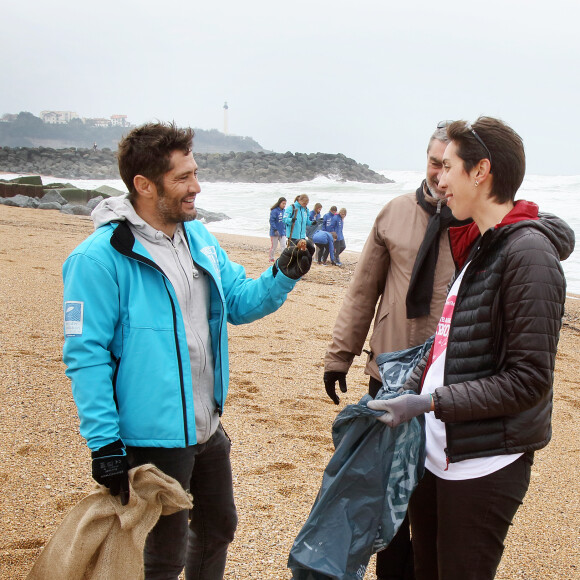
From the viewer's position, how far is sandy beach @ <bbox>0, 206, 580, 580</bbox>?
3.07 meters

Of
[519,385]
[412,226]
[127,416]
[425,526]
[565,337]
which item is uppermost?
[412,226]

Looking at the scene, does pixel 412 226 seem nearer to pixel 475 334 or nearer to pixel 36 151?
pixel 475 334

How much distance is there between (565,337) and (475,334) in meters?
7.62

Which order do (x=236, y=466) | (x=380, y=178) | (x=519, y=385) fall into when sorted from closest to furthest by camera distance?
(x=519, y=385) → (x=236, y=466) → (x=380, y=178)

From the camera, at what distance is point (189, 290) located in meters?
2.21

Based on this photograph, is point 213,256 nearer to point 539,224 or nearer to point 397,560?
point 539,224

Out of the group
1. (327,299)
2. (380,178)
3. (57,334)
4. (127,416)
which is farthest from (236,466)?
(380,178)

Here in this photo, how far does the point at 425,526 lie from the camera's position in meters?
2.10

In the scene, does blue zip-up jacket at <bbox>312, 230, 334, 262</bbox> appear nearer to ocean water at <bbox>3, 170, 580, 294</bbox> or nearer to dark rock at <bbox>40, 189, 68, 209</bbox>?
ocean water at <bbox>3, 170, 580, 294</bbox>

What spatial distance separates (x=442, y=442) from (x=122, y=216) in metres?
1.25

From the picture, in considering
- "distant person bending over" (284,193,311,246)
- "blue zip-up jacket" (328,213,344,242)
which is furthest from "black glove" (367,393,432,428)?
"blue zip-up jacket" (328,213,344,242)

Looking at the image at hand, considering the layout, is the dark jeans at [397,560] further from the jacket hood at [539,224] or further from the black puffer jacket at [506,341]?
the jacket hood at [539,224]

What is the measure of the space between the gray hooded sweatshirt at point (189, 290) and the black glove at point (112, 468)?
31 cm

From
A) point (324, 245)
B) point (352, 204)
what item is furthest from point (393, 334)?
point (352, 204)
